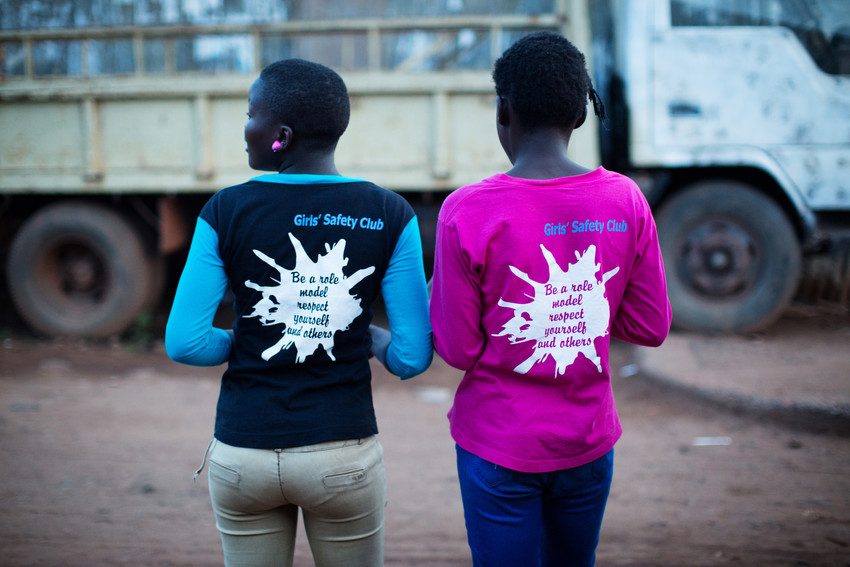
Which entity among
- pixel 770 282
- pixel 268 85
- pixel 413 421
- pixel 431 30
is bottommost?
pixel 413 421

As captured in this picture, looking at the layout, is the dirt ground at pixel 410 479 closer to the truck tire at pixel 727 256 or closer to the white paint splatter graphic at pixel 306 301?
the truck tire at pixel 727 256

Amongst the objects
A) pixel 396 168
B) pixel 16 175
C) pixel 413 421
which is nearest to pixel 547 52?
pixel 413 421

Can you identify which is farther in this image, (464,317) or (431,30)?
(431,30)

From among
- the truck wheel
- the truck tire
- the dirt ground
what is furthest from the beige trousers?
the truck wheel

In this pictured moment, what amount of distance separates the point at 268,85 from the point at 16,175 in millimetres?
5515

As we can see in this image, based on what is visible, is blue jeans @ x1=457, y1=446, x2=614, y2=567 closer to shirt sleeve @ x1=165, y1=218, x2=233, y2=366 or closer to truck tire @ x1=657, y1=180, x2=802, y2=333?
shirt sleeve @ x1=165, y1=218, x2=233, y2=366

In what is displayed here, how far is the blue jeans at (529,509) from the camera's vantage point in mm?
1709

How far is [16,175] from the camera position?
6.36 metres

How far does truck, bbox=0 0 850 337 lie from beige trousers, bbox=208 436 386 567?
4.50 metres

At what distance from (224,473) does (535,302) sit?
30.0 inches

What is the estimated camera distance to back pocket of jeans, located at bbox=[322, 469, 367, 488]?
1682 mm

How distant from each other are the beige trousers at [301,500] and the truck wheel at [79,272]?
204 inches

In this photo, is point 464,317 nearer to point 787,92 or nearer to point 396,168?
point 396,168

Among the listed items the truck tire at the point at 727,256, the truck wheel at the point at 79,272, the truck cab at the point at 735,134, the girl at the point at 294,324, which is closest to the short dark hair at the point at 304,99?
the girl at the point at 294,324
